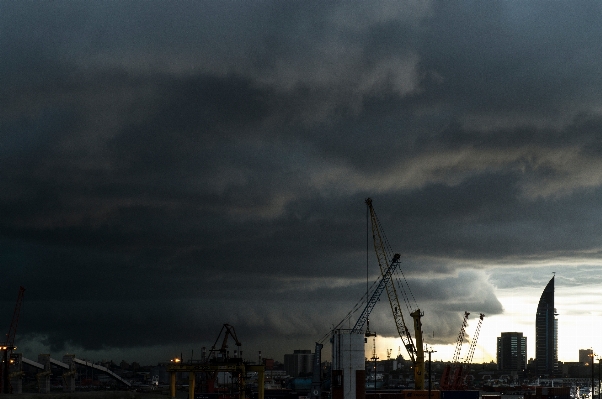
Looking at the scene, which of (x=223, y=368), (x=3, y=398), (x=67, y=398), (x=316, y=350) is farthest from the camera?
(x=316, y=350)

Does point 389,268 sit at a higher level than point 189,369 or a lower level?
higher

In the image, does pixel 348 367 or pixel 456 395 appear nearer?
pixel 348 367

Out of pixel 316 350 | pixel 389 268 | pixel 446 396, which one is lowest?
pixel 446 396

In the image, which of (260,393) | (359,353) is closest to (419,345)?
(359,353)

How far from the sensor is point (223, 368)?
132625 mm

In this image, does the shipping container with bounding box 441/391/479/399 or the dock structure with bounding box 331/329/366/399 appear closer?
the dock structure with bounding box 331/329/366/399

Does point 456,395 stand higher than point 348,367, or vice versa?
point 348,367

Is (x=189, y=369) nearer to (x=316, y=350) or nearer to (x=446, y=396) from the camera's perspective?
(x=316, y=350)

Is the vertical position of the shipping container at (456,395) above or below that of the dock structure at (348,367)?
below

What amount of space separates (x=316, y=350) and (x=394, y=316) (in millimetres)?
28303

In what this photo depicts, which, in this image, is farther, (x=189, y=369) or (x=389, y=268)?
(x=389, y=268)

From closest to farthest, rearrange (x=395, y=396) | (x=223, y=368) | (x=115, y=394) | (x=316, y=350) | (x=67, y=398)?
(x=67, y=398) → (x=115, y=394) → (x=223, y=368) → (x=316, y=350) → (x=395, y=396)

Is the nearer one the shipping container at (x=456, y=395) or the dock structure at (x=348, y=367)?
the dock structure at (x=348, y=367)

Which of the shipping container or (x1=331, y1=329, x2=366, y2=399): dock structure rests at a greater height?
(x1=331, y1=329, x2=366, y2=399): dock structure
